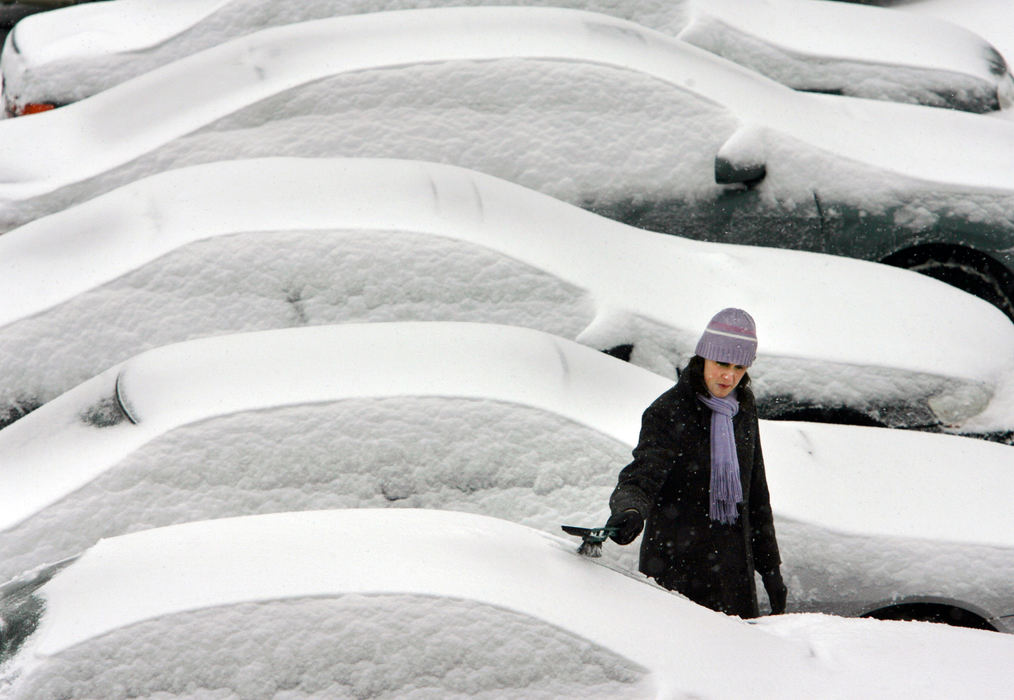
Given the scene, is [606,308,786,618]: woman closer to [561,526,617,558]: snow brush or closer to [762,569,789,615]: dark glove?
[762,569,789,615]: dark glove

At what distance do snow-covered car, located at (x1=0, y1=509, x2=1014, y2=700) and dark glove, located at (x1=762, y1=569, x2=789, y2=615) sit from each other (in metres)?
0.52

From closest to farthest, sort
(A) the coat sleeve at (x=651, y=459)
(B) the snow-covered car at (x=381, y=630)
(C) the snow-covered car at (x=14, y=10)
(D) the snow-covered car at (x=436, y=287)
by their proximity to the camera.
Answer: (B) the snow-covered car at (x=381, y=630)
(A) the coat sleeve at (x=651, y=459)
(D) the snow-covered car at (x=436, y=287)
(C) the snow-covered car at (x=14, y=10)

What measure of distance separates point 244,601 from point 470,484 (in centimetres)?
107

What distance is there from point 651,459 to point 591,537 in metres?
0.38

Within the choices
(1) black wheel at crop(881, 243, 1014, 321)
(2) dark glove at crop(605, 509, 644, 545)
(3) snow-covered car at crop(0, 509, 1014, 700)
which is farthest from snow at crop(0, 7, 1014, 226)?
(3) snow-covered car at crop(0, 509, 1014, 700)

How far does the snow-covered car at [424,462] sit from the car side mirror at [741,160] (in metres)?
1.62

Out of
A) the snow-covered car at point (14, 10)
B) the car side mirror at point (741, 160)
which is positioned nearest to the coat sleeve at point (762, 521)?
the car side mirror at point (741, 160)

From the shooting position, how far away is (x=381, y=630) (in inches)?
84.0

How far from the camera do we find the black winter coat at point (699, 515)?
2809 millimetres

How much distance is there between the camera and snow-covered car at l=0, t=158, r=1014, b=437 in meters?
3.81

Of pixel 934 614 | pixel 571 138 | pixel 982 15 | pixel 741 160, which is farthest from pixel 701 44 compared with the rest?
pixel 934 614

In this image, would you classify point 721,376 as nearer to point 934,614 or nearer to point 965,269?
point 934,614

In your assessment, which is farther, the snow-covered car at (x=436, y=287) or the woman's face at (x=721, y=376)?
the snow-covered car at (x=436, y=287)

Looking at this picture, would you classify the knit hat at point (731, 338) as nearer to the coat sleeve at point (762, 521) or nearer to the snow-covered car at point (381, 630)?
the coat sleeve at point (762, 521)
